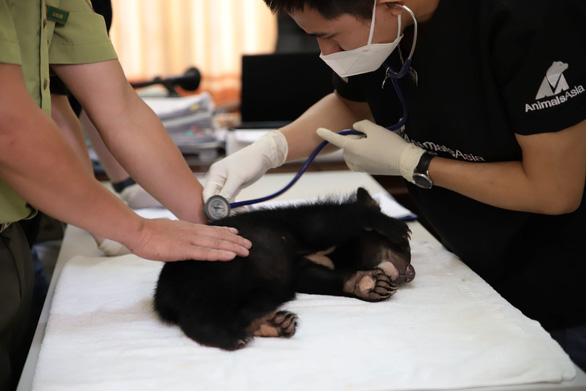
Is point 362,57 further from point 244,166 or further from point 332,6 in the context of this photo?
point 244,166

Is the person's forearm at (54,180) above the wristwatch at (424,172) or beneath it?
above

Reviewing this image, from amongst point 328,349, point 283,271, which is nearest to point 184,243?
point 283,271

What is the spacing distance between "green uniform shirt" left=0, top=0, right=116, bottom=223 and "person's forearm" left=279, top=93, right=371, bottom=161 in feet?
1.68

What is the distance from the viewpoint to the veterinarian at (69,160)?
35.8 inches

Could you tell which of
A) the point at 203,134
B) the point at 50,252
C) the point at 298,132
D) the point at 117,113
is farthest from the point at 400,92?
the point at 50,252

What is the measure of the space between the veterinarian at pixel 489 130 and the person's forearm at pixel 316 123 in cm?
15

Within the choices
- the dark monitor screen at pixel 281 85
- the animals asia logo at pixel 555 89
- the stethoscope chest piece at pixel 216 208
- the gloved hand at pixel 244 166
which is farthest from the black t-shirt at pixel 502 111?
the dark monitor screen at pixel 281 85

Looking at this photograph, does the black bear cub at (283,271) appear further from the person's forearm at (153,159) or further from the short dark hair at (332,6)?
the short dark hair at (332,6)

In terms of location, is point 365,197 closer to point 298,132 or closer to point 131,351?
point 298,132

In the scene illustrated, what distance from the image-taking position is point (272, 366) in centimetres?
92

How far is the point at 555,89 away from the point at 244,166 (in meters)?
0.74

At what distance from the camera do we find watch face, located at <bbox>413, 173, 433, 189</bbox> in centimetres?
126

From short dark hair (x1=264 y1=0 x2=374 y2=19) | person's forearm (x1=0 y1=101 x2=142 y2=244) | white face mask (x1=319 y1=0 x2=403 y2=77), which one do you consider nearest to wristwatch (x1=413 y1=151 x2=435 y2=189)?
white face mask (x1=319 y1=0 x2=403 y2=77)

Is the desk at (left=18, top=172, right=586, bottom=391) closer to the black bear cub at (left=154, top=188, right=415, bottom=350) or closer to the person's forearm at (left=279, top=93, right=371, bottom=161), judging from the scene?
the black bear cub at (left=154, top=188, right=415, bottom=350)
